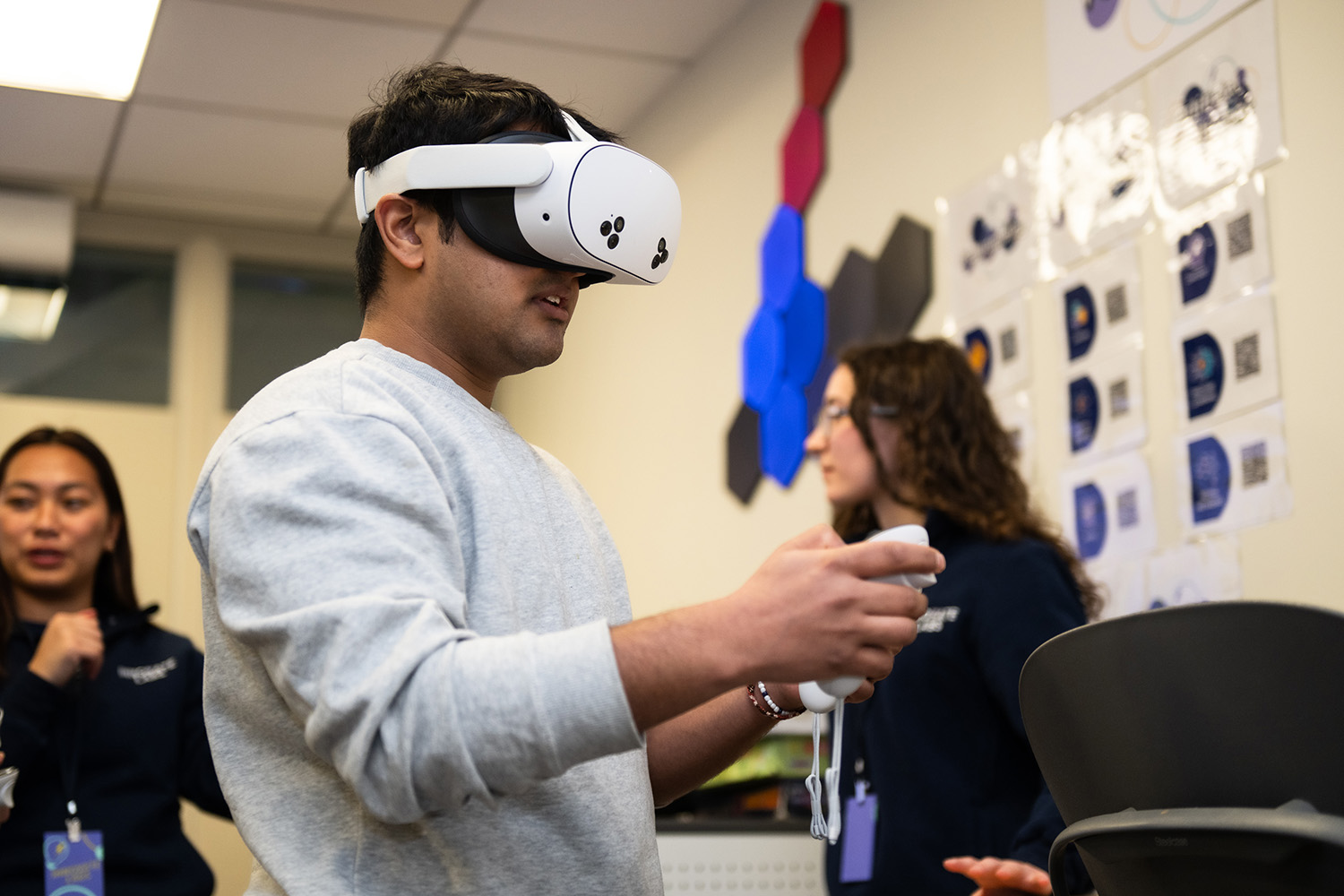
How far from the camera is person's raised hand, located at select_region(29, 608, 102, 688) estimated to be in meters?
2.44

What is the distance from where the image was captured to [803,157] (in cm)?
372

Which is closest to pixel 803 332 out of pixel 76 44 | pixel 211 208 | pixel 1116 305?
pixel 1116 305

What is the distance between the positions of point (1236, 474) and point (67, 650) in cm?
206

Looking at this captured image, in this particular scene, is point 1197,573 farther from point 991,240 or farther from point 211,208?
point 211,208

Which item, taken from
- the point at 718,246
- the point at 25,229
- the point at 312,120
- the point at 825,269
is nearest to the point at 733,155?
the point at 718,246

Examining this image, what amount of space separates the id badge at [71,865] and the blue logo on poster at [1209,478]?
201 cm

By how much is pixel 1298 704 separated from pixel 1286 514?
4.17 ft

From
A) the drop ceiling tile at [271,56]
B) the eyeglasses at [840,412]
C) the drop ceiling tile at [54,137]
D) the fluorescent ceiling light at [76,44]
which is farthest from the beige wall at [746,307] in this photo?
the fluorescent ceiling light at [76,44]

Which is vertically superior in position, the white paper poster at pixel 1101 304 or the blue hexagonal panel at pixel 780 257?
the blue hexagonal panel at pixel 780 257

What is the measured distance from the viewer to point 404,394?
1.17 meters

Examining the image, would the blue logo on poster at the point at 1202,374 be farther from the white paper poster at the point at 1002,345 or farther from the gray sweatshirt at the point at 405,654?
the gray sweatshirt at the point at 405,654

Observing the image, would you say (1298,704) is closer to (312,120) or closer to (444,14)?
(444,14)

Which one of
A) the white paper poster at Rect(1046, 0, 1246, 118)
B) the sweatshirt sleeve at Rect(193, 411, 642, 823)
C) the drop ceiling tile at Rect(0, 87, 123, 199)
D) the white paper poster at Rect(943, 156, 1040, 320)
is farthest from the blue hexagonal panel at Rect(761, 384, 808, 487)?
the sweatshirt sleeve at Rect(193, 411, 642, 823)

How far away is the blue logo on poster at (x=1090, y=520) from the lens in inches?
101
